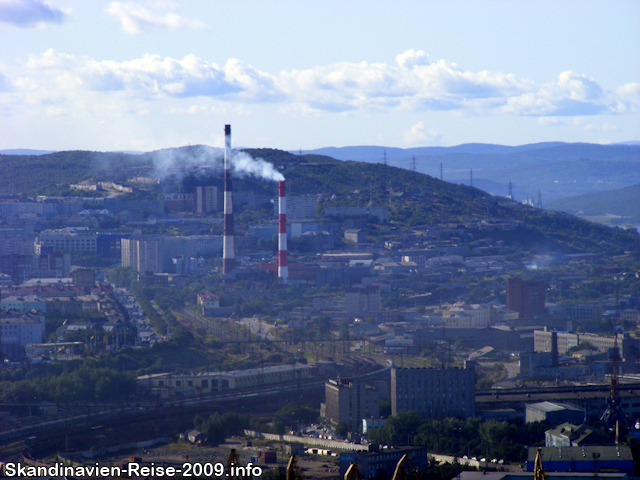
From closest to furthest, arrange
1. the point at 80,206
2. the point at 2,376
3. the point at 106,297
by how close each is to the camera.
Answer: the point at 2,376, the point at 106,297, the point at 80,206

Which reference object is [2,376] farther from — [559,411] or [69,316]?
[559,411]

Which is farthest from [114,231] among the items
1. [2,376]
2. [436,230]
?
[2,376]

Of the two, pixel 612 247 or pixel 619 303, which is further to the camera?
pixel 612 247

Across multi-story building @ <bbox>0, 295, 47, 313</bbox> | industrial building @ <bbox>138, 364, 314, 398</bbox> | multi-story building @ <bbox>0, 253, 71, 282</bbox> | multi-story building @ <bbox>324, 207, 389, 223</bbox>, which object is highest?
multi-story building @ <bbox>324, 207, 389, 223</bbox>

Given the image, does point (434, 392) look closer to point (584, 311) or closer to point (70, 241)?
point (584, 311)

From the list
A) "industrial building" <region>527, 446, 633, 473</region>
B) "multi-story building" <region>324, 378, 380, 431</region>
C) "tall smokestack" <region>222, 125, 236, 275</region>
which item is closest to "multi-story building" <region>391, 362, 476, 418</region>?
"multi-story building" <region>324, 378, 380, 431</region>

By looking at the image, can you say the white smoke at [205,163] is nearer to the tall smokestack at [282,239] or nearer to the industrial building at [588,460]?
the tall smokestack at [282,239]

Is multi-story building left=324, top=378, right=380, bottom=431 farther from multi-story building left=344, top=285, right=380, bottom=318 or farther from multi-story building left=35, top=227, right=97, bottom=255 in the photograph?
multi-story building left=35, top=227, right=97, bottom=255
